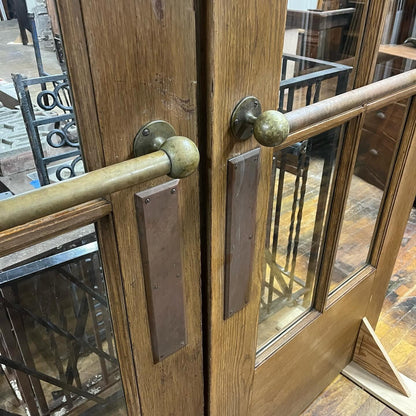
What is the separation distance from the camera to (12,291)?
0.66 metres

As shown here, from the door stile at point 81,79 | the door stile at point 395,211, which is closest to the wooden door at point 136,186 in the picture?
the door stile at point 81,79

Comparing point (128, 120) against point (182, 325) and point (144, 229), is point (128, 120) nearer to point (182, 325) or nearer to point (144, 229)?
point (144, 229)

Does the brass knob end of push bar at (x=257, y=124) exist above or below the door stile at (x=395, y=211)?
above

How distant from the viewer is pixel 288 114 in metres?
0.53

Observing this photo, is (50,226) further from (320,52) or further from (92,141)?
(320,52)

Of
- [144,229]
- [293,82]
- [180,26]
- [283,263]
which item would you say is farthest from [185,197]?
[283,263]

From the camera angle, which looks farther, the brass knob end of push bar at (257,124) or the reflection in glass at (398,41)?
the reflection in glass at (398,41)

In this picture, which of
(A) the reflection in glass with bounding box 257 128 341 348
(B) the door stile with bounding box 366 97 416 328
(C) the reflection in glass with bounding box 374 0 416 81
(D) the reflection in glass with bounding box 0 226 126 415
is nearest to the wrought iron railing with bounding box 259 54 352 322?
(A) the reflection in glass with bounding box 257 128 341 348

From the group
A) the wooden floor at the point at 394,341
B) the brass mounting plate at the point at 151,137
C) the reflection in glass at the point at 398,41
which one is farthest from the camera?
the wooden floor at the point at 394,341

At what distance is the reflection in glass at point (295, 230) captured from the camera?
31.0 inches

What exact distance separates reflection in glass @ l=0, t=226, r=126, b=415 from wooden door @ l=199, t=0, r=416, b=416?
0.52ft

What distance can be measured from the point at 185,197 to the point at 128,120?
0.41 ft

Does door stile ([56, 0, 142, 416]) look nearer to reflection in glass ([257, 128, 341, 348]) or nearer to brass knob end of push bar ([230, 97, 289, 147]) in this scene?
brass knob end of push bar ([230, 97, 289, 147])

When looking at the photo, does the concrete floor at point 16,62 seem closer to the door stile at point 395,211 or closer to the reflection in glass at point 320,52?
the reflection in glass at point 320,52
